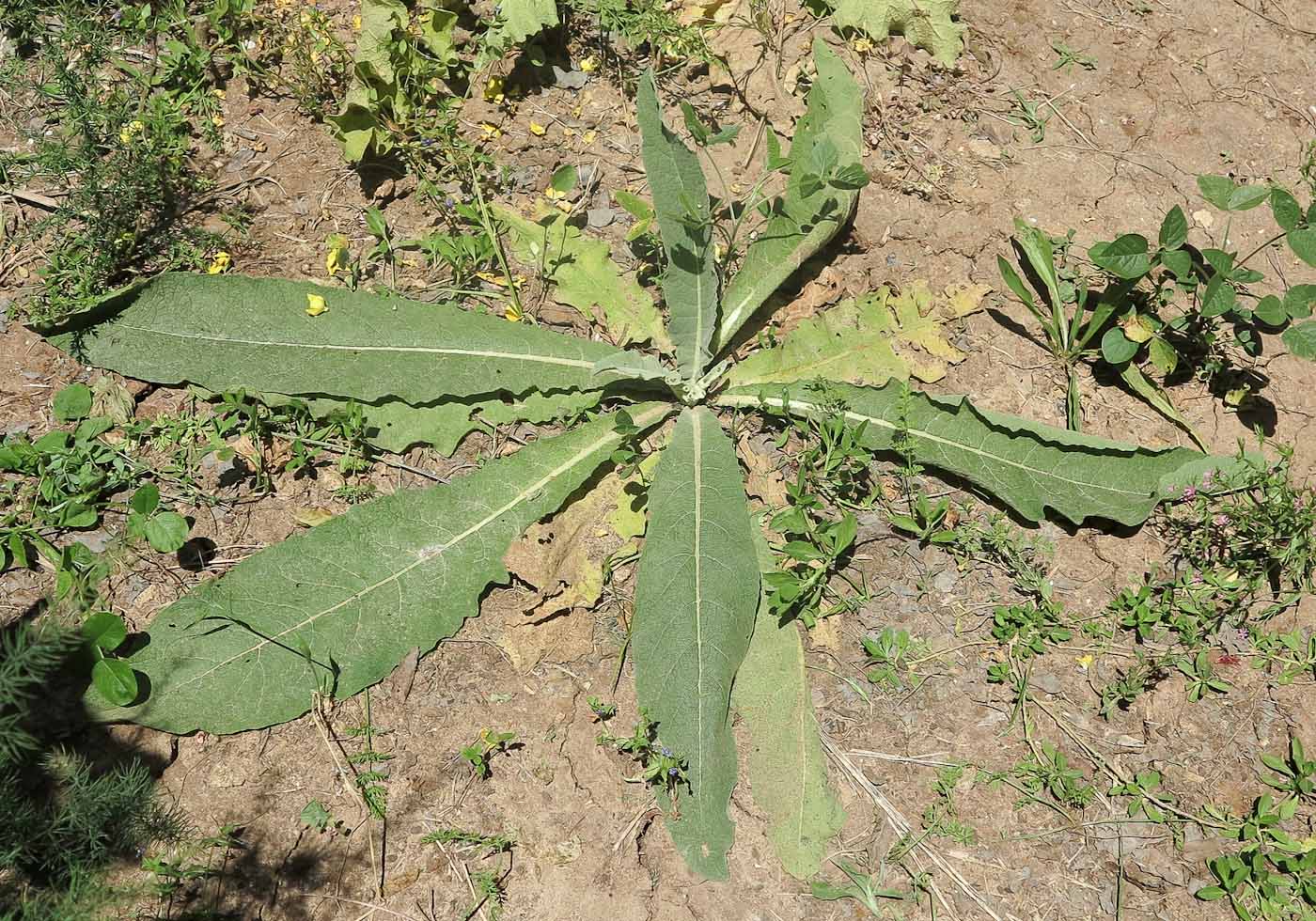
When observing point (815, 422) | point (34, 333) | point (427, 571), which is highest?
point (34, 333)

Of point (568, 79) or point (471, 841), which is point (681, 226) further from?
point (471, 841)

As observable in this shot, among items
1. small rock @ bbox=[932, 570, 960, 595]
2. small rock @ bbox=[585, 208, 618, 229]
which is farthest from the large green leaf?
small rock @ bbox=[932, 570, 960, 595]

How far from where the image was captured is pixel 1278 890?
8.41ft

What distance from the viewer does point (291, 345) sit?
291 centimetres

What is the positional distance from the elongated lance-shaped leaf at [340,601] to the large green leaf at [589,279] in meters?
0.54

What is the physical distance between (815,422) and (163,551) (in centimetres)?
206

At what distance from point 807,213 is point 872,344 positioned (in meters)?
0.49

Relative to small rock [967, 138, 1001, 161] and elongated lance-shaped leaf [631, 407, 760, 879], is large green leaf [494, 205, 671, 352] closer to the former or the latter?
elongated lance-shaped leaf [631, 407, 760, 879]

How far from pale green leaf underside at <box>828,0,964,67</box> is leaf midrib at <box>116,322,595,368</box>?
183 cm

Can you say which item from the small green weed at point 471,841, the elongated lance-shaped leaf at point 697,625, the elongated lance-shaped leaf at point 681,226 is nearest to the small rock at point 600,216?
the elongated lance-shaped leaf at point 681,226

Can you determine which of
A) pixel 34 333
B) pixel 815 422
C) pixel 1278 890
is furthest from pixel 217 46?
pixel 1278 890

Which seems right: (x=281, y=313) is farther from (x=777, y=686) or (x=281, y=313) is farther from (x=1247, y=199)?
(x=1247, y=199)

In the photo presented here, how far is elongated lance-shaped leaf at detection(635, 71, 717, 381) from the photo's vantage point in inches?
113

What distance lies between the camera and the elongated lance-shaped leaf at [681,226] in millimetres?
2863
